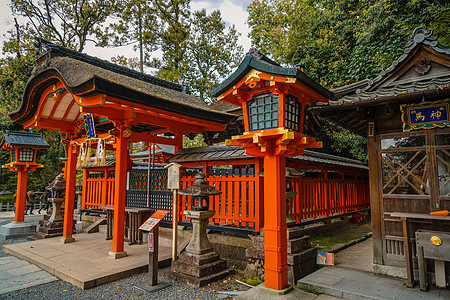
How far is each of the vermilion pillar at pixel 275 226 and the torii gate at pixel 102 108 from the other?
3.60 metres

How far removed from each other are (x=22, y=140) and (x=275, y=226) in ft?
41.6

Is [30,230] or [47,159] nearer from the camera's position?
[30,230]

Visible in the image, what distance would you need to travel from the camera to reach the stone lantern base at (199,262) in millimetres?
5260

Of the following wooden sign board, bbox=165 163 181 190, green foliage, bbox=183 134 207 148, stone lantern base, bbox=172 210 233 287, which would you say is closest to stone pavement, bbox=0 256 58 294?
stone lantern base, bbox=172 210 233 287

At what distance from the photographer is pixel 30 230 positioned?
1132 cm

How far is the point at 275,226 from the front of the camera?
174 inches

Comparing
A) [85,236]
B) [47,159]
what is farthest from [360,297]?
[47,159]

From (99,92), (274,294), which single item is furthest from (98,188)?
(274,294)

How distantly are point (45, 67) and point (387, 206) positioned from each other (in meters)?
9.00

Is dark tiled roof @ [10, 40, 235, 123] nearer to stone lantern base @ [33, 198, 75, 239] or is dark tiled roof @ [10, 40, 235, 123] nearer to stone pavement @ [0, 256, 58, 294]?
stone lantern base @ [33, 198, 75, 239]

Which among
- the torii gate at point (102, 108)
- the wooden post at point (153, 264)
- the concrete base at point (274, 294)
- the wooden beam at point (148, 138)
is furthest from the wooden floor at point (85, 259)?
the wooden beam at point (148, 138)

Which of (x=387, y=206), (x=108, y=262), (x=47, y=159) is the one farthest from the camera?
(x=47, y=159)

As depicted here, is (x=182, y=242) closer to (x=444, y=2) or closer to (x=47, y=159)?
(x=444, y=2)

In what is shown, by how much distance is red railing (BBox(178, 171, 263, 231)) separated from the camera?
5977 mm
